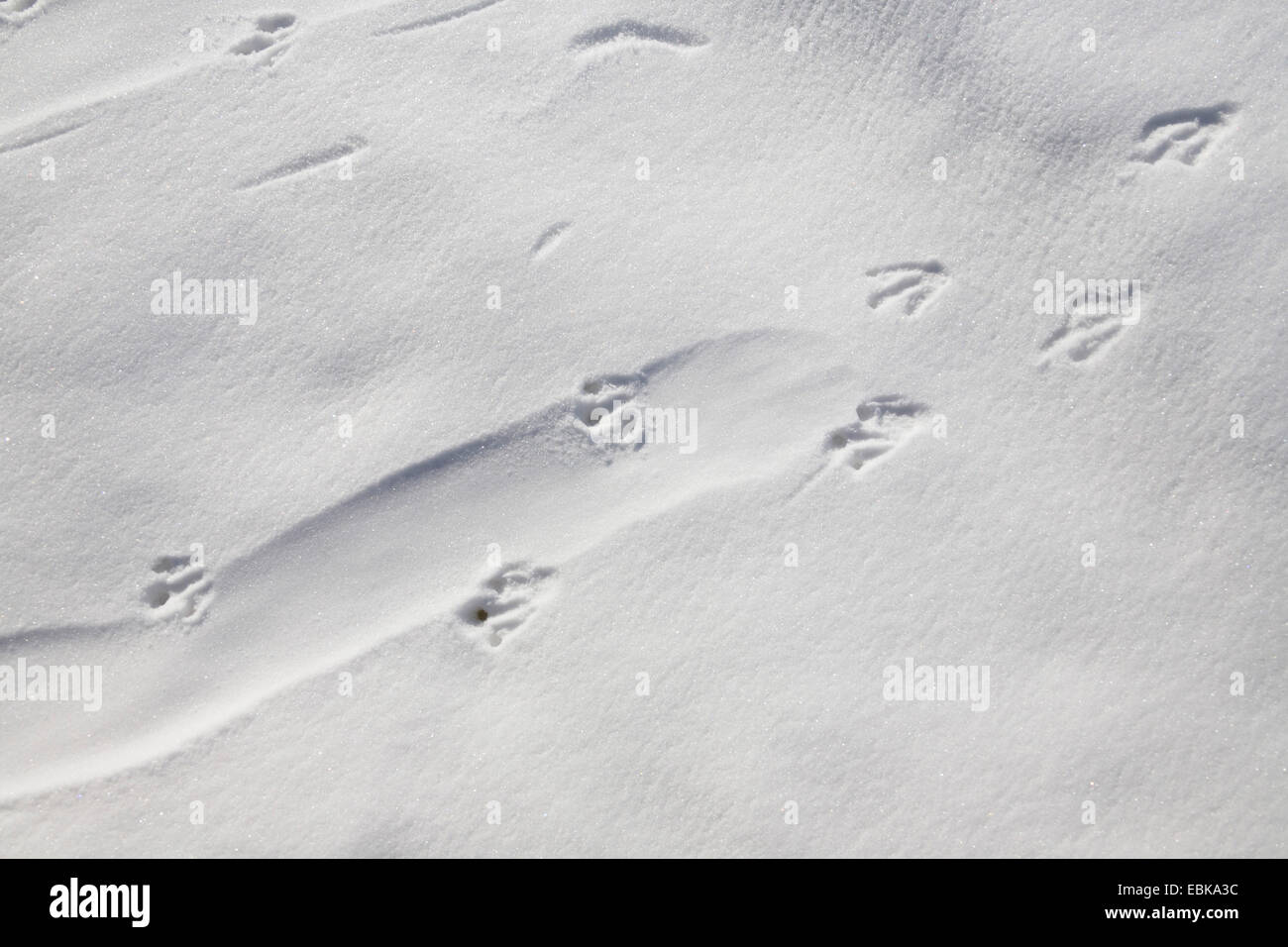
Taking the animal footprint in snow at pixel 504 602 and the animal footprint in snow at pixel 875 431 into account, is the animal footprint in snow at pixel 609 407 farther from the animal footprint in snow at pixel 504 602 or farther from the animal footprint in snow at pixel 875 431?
the animal footprint in snow at pixel 875 431

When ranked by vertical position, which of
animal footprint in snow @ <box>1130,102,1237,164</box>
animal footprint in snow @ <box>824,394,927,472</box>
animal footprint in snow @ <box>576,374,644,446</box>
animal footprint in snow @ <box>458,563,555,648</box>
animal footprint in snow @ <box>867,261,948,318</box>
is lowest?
animal footprint in snow @ <box>458,563,555,648</box>

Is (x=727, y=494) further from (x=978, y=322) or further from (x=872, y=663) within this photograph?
(x=978, y=322)

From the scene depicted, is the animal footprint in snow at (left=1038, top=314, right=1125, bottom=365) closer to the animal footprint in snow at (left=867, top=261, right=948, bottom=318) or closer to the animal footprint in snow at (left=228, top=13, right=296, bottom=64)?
the animal footprint in snow at (left=867, top=261, right=948, bottom=318)

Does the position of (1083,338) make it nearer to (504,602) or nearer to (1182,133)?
(1182,133)

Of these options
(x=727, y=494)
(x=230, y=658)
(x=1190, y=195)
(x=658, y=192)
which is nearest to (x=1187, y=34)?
(x=1190, y=195)

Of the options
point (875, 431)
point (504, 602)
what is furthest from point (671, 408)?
point (504, 602)

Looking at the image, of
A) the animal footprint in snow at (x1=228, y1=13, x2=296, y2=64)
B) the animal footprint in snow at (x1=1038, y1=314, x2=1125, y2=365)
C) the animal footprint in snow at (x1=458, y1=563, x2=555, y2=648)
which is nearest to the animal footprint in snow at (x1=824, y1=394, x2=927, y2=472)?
the animal footprint in snow at (x1=1038, y1=314, x2=1125, y2=365)

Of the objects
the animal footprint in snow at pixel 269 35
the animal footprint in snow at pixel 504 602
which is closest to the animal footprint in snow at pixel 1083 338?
the animal footprint in snow at pixel 504 602
